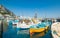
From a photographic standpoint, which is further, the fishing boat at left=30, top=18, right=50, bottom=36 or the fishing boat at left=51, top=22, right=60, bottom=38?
the fishing boat at left=30, top=18, right=50, bottom=36

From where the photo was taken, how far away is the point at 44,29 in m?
4.13

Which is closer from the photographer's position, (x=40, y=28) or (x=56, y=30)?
(x=56, y=30)

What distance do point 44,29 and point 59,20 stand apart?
1.74ft

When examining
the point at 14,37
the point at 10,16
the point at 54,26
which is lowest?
the point at 14,37

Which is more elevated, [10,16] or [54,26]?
[10,16]

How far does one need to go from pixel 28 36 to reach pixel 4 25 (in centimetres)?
84

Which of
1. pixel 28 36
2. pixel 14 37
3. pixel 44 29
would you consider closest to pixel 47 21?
pixel 44 29

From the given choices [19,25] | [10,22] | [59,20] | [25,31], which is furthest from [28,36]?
[59,20]

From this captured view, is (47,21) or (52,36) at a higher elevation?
(47,21)

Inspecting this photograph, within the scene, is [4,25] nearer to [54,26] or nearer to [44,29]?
[44,29]

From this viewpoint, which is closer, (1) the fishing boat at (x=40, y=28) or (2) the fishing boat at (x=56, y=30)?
(2) the fishing boat at (x=56, y=30)

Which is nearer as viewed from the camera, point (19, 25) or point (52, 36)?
point (52, 36)

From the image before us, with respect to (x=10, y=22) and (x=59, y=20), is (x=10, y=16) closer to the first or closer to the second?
(x=10, y=22)

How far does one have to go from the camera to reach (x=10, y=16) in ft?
14.1
